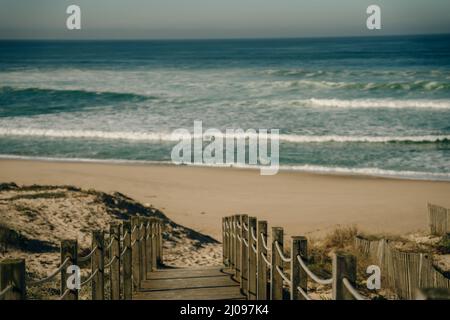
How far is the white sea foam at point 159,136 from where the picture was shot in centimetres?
2775

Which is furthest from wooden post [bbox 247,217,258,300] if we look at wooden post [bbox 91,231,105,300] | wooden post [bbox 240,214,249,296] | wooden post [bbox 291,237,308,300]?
wooden post [bbox 291,237,308,300]

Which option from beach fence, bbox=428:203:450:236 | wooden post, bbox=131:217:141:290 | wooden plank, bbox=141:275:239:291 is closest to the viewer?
wooden plank, bbox=141:275:239:291

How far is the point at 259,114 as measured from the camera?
1432 inches

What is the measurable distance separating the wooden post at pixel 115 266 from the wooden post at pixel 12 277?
306 centimetres

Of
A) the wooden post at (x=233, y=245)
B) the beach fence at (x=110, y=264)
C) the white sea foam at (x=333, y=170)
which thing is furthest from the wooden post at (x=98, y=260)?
the white sea foam at (x=333, y=170)

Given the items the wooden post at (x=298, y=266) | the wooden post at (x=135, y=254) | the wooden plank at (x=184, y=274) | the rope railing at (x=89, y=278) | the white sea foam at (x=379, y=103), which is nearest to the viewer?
the wooden post at (x=298, y=266)

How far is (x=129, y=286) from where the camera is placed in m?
7.40

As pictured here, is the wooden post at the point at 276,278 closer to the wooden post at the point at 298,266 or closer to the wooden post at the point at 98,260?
the wooden post at the point at 298,266

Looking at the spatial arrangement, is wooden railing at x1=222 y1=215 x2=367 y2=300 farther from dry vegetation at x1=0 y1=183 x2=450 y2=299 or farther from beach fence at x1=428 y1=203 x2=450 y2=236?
beach fence at x1=428 y1=203 x2=450 y2=236

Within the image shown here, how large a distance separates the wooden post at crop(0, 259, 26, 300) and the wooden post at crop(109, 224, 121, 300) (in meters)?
3.06

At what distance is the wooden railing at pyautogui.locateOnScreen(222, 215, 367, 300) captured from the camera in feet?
12.0

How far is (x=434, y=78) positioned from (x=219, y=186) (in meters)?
32.0
